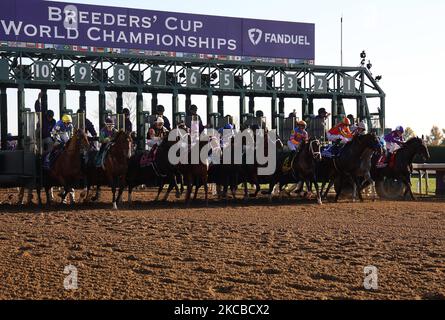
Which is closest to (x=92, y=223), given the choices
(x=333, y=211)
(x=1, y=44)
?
(x=333, y=211)

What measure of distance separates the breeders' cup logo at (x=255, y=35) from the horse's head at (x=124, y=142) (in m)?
16.5

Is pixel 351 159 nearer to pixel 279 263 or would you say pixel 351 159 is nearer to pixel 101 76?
pixel 279 263

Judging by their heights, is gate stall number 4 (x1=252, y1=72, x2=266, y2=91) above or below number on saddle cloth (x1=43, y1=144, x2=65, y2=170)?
above

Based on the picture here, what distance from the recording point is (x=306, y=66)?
109ft

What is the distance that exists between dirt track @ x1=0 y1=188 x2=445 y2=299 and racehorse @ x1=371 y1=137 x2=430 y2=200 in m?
4.07

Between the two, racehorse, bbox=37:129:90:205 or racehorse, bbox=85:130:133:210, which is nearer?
racehorse, bbox=85:130:133:210

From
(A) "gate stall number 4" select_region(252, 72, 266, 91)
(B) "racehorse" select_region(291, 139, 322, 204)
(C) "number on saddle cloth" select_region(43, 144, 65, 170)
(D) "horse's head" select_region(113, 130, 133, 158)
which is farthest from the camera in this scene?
(A) "gate stall number 4" select_region(252, 72, 266, 91)

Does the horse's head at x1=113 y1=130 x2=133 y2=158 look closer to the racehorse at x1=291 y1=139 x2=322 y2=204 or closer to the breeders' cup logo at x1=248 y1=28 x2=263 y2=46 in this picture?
the racehorse at x1=291 y1=139 x2=322 y2=204

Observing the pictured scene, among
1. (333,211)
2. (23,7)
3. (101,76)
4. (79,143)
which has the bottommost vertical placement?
(333,211)

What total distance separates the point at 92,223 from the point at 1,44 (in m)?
15.6

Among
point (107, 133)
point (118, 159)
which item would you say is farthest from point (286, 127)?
point (118, 159)

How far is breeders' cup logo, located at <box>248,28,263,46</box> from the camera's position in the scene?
3262cm

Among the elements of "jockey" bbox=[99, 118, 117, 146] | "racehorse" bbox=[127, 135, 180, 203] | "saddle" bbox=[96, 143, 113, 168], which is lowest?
"racehorse" bbox=[127, 135, 180, 203]

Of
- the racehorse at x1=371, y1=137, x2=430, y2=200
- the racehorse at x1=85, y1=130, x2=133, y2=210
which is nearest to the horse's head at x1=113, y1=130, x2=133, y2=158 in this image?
the racehorse at x1=85, y1=130, x2=133, y2=210
